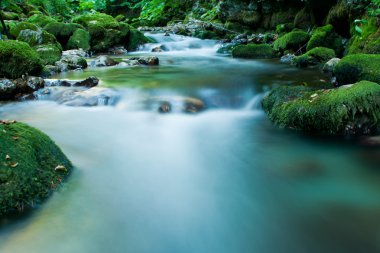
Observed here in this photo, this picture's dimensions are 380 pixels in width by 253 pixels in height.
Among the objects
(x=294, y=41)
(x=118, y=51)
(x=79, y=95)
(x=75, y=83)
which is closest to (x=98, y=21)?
(x=118, y=51)

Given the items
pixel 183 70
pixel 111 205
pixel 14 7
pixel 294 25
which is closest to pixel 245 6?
pixel 294 25

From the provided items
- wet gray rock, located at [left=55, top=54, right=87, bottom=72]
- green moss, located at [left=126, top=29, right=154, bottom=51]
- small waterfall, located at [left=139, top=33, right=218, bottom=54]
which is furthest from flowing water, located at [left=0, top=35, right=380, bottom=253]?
green moss, located at [left=126, top=29, right=154, bottom=51]

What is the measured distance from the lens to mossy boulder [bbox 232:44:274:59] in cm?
1289

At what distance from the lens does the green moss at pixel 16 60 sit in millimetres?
7285

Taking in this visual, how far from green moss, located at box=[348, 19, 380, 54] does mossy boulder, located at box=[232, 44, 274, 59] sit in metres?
3.59

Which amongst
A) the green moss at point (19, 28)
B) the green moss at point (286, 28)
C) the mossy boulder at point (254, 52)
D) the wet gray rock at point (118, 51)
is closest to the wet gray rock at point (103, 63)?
the green moss at point (19, 28)

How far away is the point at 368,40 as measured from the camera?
8.80 m

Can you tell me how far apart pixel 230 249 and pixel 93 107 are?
4635mm

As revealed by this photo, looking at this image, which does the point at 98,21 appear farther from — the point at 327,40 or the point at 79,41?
the point at 327,40

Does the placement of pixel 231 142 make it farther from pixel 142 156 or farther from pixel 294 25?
pixel 294 25

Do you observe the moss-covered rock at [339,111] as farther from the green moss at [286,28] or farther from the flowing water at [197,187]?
the green moss at [286,28]

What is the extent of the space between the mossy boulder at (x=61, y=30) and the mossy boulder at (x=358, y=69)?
38.7 feet

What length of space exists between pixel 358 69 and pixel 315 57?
4230 millimetres

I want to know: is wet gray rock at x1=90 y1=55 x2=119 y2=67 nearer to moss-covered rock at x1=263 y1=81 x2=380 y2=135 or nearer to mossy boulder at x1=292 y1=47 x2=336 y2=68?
mossy boulder at x1=292 y1=47 x2=336 y2=68
